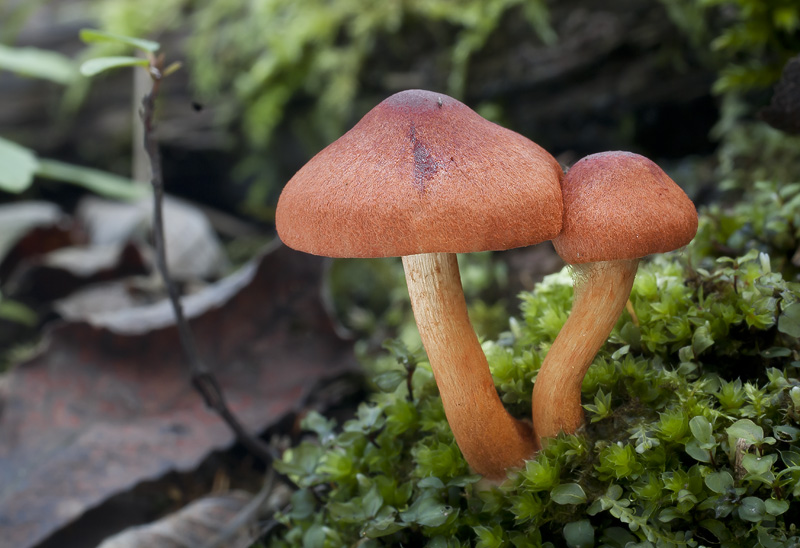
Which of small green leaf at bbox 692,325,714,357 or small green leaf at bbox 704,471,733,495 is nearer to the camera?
small green leaf at bbox 704,471,733,495

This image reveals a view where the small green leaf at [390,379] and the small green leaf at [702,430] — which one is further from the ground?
the small green leaf at [390,379]

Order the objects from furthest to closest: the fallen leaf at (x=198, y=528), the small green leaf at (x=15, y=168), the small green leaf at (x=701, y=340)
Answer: the small green leaf at (x=15, y=168) → the fallen leaf at (x=198, y=528) → the small green leaf at (x=701, y=340)

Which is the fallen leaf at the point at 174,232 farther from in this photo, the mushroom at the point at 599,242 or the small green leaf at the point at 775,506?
the small green leaf at the point at 775,506

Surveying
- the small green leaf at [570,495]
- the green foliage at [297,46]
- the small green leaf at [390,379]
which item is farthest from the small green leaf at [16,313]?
the small green leaf at [570,495]

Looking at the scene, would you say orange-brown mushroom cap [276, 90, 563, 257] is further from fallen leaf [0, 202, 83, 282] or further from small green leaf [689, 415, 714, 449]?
fallen leaf [0, 202, 83, 282]

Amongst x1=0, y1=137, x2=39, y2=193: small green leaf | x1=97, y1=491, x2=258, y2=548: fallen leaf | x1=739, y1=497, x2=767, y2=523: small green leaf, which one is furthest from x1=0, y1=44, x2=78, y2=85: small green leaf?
x1=739, y1=497, x2=767, y2=523: small green leaf

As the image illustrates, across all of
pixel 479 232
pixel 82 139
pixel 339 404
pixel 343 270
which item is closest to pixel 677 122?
pixel 343 270

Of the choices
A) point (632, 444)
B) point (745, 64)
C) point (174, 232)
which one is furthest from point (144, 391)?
point (745, 64)

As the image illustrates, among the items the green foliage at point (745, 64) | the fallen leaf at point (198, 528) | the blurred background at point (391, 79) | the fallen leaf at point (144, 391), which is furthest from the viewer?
the blurred background at point (391, 79)
